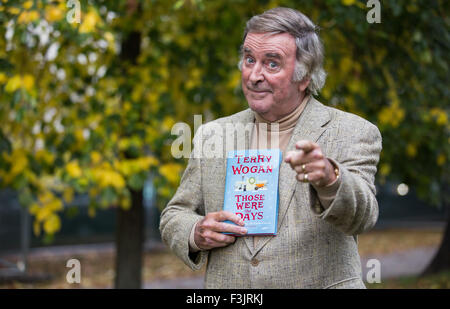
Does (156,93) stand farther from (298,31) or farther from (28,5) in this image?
(298,31)

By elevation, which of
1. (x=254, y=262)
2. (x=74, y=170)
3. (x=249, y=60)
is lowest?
(x=254, y=262)

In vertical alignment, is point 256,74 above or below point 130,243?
above

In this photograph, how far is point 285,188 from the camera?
2.21 m

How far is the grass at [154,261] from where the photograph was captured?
908cm

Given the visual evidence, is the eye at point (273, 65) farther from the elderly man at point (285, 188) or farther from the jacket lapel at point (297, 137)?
the jacket lapel at point (297, 137)

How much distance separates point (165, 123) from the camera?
551 centimetres

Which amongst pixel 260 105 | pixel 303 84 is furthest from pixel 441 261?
pixel 260 105

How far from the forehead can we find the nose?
0.06 m

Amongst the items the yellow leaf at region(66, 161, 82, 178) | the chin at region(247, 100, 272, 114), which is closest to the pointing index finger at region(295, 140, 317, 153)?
the chin at region(247, 100, 272, 114)

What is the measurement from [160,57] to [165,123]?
3.32ft

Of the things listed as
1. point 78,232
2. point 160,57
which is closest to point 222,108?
point 160,57

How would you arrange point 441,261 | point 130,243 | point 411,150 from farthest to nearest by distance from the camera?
point 441,261
point 130,243
point 411,150

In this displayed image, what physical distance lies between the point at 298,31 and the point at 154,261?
9.27 metres

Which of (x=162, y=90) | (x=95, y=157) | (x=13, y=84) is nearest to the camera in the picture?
(x=13, y=84)
